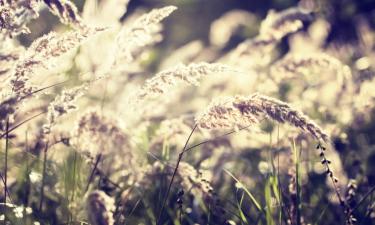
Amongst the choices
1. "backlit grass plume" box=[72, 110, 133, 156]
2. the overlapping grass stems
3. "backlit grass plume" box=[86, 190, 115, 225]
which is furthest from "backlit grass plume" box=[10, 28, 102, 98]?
"backlit grass plume" box=[86, 190, 115, 225]

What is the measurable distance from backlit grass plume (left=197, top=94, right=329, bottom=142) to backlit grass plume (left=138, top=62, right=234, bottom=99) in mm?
151

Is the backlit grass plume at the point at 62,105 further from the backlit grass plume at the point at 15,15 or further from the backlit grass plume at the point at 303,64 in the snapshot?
the backlit grass plume at the point at 303,64

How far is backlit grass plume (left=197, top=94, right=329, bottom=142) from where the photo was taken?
1604 millimetres

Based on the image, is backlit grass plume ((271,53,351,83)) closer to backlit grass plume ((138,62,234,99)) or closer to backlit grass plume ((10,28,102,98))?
backlit grass plume ((138,62,234,99))

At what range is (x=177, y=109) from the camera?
4.39 metres

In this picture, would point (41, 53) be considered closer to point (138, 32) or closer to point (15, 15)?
point (15, 15)

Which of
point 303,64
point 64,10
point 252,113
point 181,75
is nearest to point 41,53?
point 64,10

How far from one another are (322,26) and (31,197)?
3513mm

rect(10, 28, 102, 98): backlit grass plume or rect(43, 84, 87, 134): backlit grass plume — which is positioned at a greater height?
rect(10, 28, 102, 98): backlit grass plume

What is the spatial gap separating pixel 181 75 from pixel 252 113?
343 mm

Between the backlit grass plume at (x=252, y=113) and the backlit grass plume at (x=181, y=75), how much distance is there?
0.50 feet

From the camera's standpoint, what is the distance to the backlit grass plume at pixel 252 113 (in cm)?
160

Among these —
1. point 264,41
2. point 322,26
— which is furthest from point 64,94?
point 322,26

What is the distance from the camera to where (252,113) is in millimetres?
1706
